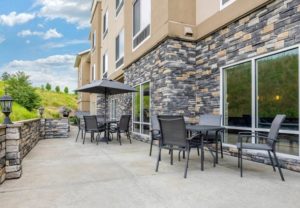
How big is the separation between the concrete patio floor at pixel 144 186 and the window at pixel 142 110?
3836 millimetres

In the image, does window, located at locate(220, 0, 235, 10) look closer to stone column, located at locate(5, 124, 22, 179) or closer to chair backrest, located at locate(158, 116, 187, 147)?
chair backrest, located at locate(158, 116, 187, 147)

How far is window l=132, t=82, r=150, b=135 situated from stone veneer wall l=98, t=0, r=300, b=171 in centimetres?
53

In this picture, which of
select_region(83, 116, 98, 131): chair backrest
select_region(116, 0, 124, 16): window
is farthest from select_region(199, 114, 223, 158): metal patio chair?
select_region(116, 0, 124, 16): window

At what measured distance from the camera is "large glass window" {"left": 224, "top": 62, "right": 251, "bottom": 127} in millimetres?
5480

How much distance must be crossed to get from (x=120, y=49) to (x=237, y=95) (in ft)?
28.6

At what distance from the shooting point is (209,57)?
22.0 ft

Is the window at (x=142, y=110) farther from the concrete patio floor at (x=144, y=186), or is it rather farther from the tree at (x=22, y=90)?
the tree at (x=22, y=90)

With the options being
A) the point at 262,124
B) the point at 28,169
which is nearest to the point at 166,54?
the point at 262,124

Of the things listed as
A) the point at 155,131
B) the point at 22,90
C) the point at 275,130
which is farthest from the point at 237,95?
the point at 22,90

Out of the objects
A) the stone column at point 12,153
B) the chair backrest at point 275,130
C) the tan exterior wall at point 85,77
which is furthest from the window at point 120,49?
the tan exterior wall at point 85,77

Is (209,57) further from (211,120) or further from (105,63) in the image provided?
(105,63)

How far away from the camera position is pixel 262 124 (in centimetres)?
507

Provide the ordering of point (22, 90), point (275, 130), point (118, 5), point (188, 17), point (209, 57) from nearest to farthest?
1. point (275, 130)
2. point (209, 57)
3. point (188, 17)
4. point (22, 90)
5. point (118, 5)

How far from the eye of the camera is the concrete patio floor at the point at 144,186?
9.55 ft
